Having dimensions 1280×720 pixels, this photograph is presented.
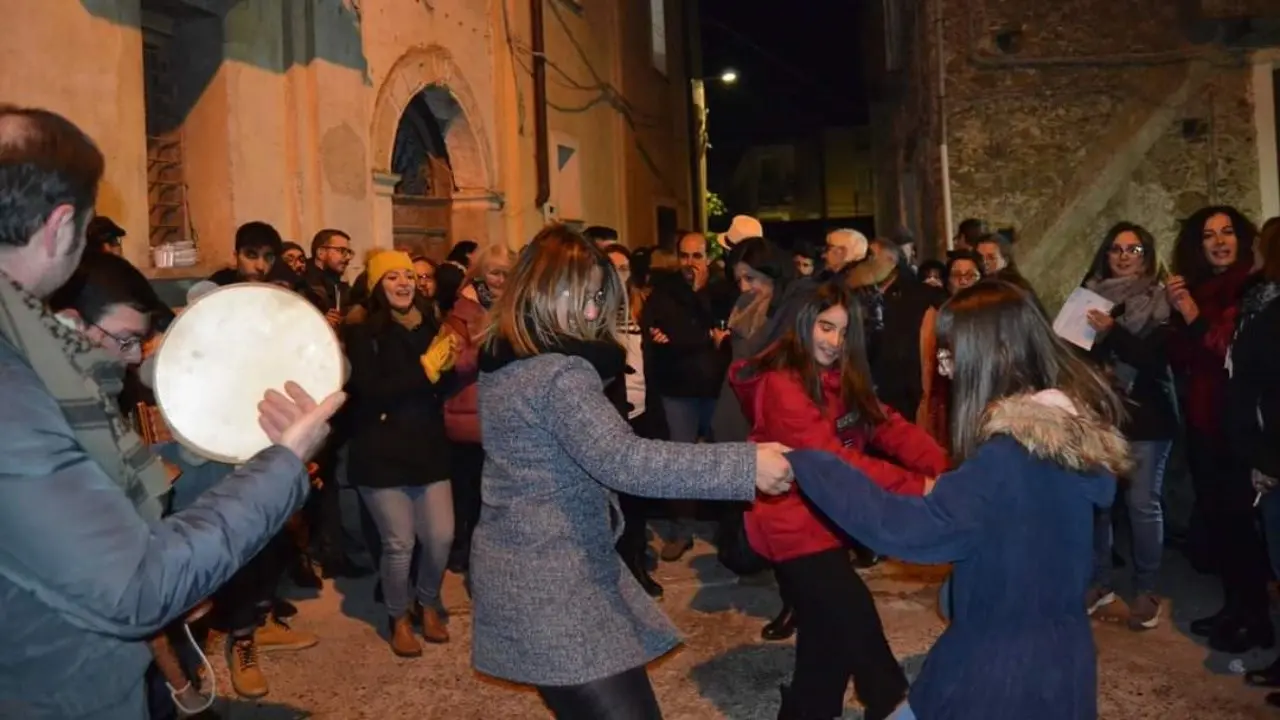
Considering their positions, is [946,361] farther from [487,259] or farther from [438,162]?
[438,162]

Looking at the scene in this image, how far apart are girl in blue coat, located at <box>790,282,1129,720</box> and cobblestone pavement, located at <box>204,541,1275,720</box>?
8.05 feet

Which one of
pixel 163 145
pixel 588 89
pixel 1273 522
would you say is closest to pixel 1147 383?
pixel 1273 522

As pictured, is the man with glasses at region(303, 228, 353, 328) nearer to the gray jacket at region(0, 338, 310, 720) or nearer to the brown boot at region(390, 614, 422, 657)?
the brown boot at region(390, 614, 422, 657)

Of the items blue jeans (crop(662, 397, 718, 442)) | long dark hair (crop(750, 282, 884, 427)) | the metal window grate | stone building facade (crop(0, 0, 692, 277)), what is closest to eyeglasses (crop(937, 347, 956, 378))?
long dark hair (crop(750, 282, 884, 427))

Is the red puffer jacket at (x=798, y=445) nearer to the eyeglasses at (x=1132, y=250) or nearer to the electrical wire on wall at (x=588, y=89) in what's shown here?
the eyeglasses at (x=1132, y=250)

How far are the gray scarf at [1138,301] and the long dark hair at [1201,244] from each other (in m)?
0.17

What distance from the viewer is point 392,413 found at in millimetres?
5855

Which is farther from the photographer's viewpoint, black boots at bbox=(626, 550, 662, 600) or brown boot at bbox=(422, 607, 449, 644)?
black boots at bbox=(626, 550, 662, 600)

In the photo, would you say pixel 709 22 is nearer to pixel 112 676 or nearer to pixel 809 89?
pixel 809 89

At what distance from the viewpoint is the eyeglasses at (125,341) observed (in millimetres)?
3996

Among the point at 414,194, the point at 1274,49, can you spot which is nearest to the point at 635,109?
the point at 414,194

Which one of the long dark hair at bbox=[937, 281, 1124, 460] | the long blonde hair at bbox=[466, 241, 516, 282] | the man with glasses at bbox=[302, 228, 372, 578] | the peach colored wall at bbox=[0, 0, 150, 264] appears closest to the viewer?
the long dark hair at bbox=[937, 281, 1124, 460]

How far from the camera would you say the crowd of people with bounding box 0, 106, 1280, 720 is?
1821mm

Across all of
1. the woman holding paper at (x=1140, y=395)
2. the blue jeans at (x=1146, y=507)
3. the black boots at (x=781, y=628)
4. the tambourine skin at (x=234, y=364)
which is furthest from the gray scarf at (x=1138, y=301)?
the tambourine skin at (x=234, y=364)
